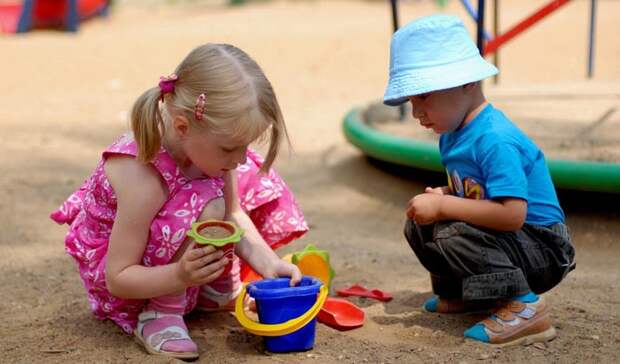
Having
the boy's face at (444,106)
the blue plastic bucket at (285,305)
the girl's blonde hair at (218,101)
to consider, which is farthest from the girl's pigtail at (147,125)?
the boy's face at (444,106)

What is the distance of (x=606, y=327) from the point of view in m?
2.40

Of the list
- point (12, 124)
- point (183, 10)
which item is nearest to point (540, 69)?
point (12, 124)

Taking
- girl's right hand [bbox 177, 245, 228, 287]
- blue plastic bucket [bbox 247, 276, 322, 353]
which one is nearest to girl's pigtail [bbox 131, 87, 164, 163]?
girl's right hand [bbox 177, 245, 228, 287]

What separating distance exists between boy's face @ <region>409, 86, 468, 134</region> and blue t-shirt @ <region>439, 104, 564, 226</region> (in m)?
0.04

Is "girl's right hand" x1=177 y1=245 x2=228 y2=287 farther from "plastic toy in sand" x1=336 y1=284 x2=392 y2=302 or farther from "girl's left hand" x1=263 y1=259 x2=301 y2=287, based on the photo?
"plastic toy in sand" x1=336 y1=284 x2=392 y2=302

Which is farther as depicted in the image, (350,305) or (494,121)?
(350,305)

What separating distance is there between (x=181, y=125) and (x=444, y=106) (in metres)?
0.65

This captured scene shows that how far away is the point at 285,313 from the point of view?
2.20m

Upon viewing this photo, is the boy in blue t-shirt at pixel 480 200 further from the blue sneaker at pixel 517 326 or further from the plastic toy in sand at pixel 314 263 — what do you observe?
the plastic toy in sand at pixel 314 263

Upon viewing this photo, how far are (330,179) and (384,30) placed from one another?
4706mm

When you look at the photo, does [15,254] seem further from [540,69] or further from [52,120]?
[540,69]

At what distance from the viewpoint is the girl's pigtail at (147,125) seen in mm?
2137

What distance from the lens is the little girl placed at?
2.10m

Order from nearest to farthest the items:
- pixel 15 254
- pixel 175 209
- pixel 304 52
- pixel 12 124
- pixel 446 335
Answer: pixel 175 209
pixel 446 335
pixel 15 254
pixel 12 124
pixel 304 52
